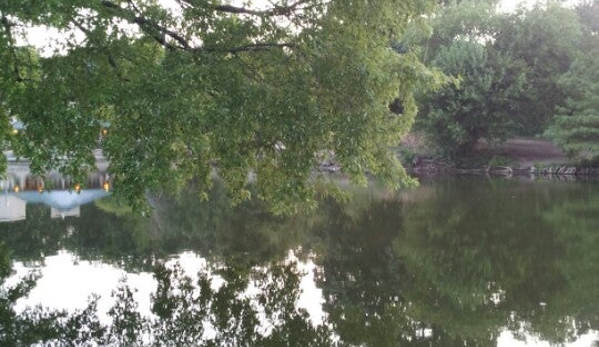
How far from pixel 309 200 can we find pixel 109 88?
411 centimetres

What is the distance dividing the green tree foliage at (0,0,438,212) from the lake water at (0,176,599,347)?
6.74ft

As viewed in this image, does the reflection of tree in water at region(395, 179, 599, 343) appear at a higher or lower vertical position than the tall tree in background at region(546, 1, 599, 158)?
lower

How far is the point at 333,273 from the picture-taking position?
14367 mm

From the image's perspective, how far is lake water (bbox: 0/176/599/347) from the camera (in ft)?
33.6

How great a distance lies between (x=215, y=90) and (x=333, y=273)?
5.58 meters

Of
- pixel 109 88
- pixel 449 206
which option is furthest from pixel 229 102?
pixel 449 206

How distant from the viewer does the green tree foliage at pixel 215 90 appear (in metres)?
9.06

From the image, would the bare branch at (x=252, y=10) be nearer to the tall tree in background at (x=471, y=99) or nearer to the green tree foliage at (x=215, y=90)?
the green tree foliage at (x=215, y=90)

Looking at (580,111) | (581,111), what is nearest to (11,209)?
(581,111)

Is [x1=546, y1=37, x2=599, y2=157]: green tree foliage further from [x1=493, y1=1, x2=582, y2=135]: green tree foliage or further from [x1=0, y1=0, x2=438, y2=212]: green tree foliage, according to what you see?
[x1=0, y1=0, x2=438, y2=212]: green tree foliage

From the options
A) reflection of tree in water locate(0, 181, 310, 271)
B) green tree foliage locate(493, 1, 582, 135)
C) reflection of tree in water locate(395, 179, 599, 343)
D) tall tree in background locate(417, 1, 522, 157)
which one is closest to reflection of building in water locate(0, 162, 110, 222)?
reflection of tree in water locate(0, 181, 310, 271)

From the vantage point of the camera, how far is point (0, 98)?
9.95 metres

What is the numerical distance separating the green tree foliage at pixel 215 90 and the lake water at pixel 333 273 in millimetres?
2055

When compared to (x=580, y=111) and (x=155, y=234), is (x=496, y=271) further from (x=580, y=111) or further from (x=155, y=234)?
(x=580, y=111)
